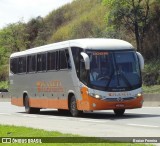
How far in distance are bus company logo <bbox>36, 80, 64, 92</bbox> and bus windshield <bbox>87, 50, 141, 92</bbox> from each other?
3481 millimetres

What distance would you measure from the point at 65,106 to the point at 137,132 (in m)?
9.17

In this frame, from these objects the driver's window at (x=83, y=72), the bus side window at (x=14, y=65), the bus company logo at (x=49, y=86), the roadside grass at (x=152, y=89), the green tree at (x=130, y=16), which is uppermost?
the green tree at (x=130, y=16)

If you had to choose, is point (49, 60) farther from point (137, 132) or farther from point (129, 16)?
point (129, 16)

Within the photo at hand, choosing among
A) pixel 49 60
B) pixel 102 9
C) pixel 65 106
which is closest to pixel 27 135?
pixel 65 106

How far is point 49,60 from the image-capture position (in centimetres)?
2661

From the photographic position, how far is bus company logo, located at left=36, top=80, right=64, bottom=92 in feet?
84.4

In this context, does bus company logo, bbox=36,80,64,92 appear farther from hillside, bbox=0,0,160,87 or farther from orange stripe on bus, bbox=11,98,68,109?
hillside, bbox=0,0,160,87

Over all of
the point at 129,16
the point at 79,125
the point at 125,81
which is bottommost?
the point at 79,125

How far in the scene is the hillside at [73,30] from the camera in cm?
5231

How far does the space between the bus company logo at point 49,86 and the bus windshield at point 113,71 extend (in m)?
3.48

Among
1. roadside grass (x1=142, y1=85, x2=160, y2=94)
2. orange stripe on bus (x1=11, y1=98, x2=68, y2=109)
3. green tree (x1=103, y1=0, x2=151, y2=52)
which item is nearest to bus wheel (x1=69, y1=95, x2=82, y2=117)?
orange stripe on bus (x1=11, y1=98, x2=68, y2=109)

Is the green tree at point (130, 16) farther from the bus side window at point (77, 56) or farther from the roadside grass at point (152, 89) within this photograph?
the bus side window at point (77, 56)


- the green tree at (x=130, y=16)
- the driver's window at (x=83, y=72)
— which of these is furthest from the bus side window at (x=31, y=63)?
the green tree at (x=130, y=16)

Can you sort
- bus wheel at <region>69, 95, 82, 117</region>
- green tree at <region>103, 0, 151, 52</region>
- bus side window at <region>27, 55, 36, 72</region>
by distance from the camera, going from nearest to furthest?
bus wheel at <region>69, 95, 82, 117</region> → bus side window at <region>27, 55, 36, 72</region> → green tree at <region>103, 0, 151, 52</region>
